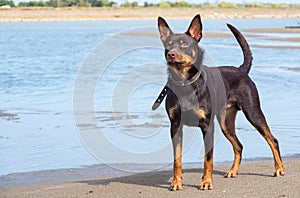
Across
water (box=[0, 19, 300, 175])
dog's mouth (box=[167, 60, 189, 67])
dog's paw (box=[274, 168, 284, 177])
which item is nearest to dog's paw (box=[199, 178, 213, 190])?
dog's paw (box=[274, 168, 284, 177])

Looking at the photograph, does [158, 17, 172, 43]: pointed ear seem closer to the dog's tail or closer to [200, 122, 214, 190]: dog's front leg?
[200, 122, 214, 190]: dog's front leg

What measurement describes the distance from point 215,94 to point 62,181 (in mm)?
1990

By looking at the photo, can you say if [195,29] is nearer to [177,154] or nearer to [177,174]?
[177,154]

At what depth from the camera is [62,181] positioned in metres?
7.49

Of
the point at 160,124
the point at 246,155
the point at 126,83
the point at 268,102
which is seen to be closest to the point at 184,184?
the point at 246,155

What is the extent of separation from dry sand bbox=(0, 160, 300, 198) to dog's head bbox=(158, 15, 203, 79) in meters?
1.17

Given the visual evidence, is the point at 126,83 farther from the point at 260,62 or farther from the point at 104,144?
the point at 260,62

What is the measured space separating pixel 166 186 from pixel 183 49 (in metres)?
1.43

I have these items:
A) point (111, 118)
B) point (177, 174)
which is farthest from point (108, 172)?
point (111, 118)

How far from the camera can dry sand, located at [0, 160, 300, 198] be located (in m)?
6.54

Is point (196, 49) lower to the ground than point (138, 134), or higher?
higher

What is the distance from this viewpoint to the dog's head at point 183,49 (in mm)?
6480

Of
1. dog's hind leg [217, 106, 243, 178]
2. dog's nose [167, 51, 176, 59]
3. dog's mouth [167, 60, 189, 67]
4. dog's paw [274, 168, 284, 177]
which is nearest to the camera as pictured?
dog's nose [167, 51, 176, 59]

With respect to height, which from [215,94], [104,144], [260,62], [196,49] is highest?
[196,49]
